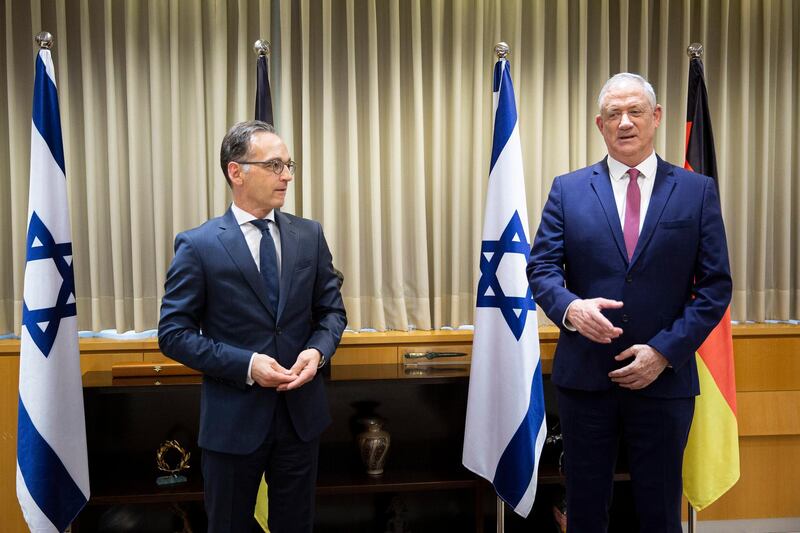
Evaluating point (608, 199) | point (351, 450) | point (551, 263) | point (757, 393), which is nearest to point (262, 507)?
point (351, 450)

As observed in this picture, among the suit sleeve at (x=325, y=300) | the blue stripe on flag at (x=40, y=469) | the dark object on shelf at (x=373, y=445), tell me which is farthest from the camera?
the dark object on shelf at (x=373, y=445)

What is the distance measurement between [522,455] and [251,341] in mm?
1304

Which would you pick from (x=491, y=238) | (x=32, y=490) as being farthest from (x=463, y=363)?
(x=32, y=490)

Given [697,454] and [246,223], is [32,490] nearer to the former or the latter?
[246,223]

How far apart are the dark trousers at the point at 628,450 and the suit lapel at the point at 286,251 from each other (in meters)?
0.87

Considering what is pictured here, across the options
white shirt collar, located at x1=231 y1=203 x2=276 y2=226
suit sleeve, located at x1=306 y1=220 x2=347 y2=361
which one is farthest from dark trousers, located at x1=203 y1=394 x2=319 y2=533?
white shirt collar, located at x1=231 y1=203 x2=276 y2=226

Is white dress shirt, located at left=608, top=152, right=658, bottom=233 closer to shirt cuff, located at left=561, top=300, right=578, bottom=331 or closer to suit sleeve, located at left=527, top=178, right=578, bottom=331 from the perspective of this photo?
suit sleeve, located at left=527, top=178, right=578, bottom=331

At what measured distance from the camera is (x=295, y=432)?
213cm

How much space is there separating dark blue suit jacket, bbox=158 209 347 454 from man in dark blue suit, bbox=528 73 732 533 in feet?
2.41

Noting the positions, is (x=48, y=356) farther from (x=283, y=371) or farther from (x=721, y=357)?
(x=721, y=357)

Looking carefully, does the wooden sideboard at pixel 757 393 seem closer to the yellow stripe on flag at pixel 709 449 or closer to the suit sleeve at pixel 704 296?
the yellow stripe on flag at pixel 709 449

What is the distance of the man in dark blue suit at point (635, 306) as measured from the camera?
2037 millimetres

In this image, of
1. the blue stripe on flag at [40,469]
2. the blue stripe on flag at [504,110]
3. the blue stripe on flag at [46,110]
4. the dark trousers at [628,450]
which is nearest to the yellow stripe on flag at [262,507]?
the blue stripe on flag at [40,469]

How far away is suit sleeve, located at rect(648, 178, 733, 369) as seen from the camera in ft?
6.56
